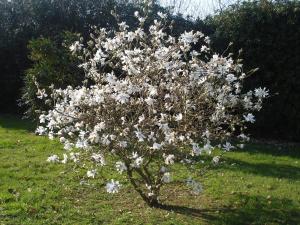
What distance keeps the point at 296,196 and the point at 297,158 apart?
2.83 meters

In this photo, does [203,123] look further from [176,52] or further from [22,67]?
[22,67]

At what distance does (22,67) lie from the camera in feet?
49.0

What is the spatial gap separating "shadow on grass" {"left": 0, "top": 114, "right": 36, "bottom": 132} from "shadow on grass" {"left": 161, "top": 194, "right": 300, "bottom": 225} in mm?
6500

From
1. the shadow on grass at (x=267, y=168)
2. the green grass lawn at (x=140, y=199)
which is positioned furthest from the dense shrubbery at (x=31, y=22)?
the shadow on grass at (x=267, y=168)

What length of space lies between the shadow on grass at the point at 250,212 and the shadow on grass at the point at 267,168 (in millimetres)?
1330

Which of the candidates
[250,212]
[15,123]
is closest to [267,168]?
[250,212]

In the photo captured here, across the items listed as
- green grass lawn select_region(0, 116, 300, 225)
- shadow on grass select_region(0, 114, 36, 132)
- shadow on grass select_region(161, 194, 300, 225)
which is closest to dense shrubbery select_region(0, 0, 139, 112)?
shadow on grass select_region(0, 114, 36, 132)

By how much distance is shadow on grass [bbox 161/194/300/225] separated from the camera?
19.9ft

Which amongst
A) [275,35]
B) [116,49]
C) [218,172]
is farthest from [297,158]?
[116,49]

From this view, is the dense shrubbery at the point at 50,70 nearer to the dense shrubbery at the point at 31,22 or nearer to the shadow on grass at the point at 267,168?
the dense shrubbery at the point at 31,22

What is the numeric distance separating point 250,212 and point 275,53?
5972mm

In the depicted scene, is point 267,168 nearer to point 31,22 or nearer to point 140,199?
point 140,199

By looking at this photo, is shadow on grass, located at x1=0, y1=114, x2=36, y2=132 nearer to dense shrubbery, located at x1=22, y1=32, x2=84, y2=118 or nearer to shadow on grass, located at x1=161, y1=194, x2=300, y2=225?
dense shrubbery, located at x1=22, y1=32, x2=84, y2=118

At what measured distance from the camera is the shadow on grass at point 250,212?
6051mm
